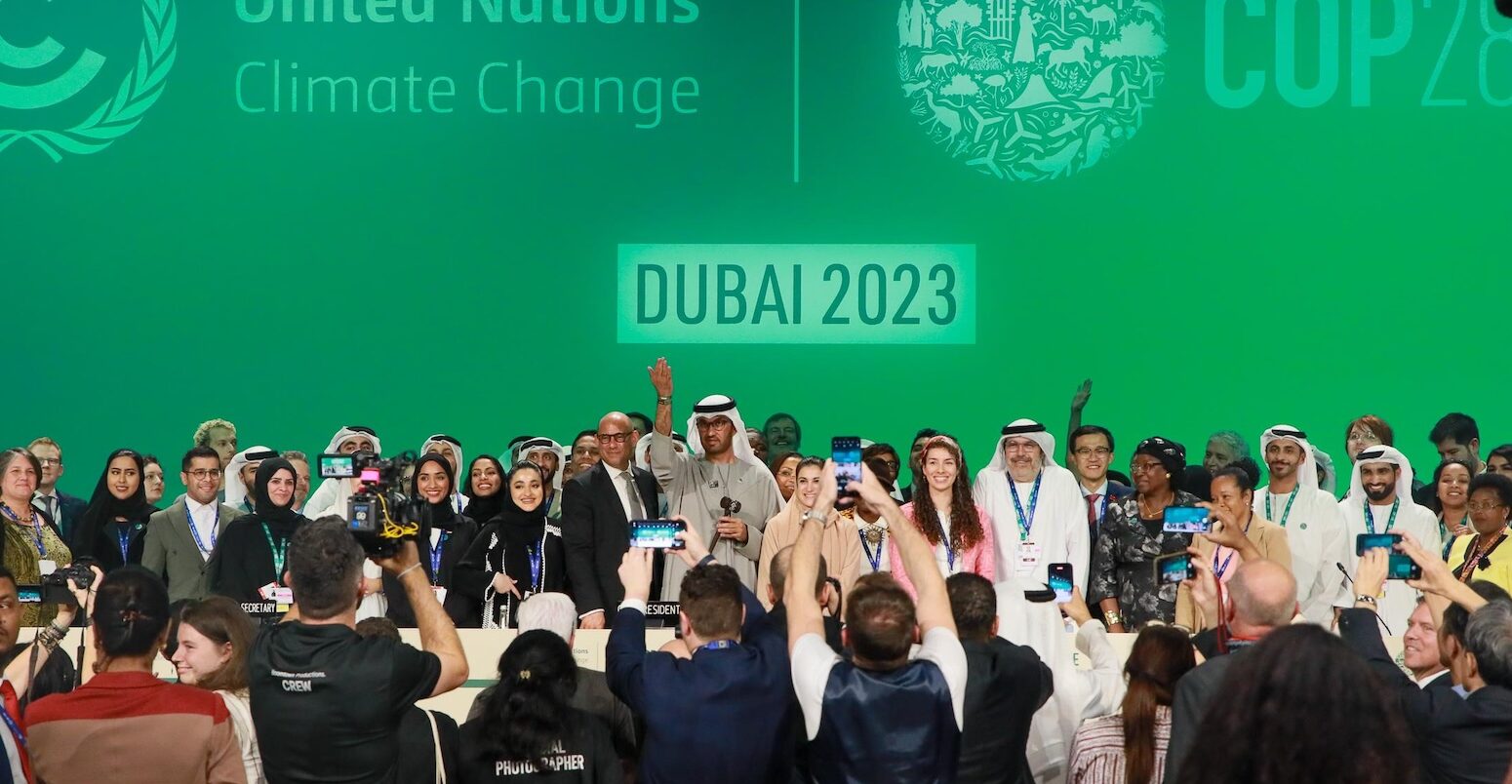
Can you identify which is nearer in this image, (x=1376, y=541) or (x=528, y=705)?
(x=528, y=705)

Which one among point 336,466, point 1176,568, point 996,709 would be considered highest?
point 336,466

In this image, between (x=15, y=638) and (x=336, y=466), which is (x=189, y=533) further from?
(x=15, y=638)

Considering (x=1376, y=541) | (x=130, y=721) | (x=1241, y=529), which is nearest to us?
(x=130, y=721)

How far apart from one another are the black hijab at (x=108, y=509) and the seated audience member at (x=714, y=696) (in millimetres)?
3791

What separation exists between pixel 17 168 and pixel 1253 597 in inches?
295

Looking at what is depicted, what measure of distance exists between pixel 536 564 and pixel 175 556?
4.43 ft

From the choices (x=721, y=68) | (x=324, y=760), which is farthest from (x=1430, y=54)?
(x=324, y=760)

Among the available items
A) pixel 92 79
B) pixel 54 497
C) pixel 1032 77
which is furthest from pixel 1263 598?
pixel 92 79

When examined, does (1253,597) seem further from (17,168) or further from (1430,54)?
(17,168)

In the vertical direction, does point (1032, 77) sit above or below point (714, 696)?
above

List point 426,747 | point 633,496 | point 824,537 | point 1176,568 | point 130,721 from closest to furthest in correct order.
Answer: point 130,721 → point 426,747 → point 1176,568 → point 824,537 → point 633,496

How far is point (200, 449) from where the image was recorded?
6.44 metres

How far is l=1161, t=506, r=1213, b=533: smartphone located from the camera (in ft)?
14.0

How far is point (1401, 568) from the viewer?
3607 mm
